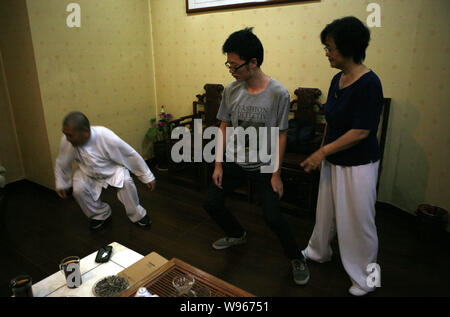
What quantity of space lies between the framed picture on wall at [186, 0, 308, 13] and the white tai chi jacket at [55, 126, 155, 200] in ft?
6.14

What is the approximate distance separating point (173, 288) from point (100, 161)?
1.40m

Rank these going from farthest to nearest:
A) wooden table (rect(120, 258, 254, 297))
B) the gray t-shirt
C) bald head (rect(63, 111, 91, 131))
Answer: bald head (rect(63, 111, 91, 131)) < the gray t-shirt < wooden table (rect(120, 258, 254, 297))

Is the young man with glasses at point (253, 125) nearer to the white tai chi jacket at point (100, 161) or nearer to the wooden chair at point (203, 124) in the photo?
the white tai chi jacket at point (100, 161)

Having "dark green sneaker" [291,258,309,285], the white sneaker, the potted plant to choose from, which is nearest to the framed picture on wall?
the potted plant

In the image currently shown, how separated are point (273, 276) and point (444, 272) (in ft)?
3.65

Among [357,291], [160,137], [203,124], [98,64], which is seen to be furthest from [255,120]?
[160,137]

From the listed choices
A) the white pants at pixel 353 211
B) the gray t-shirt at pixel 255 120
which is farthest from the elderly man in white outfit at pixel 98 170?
the white pants at pixel 353 211

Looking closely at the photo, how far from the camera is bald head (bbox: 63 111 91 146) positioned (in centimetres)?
211

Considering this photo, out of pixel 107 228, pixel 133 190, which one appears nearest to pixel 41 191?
pixel 107 228

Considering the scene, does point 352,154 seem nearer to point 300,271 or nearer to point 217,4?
point 300,271

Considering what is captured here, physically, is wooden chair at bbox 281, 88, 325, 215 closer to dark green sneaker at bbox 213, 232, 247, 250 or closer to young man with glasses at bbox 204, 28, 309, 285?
dark green sneaker at bbox 213, 232, 247, 250

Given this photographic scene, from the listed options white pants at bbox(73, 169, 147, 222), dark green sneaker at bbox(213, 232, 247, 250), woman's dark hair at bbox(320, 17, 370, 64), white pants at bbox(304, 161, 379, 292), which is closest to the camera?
woman's dark hair at bbox(320, 17, 370, 64)

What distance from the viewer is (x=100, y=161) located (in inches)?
94.2

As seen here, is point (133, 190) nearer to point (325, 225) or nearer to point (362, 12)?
point (325, 225)
